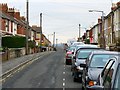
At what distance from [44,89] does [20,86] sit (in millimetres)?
1540

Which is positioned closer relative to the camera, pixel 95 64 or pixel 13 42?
pixel 95 64

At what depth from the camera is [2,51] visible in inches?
1602

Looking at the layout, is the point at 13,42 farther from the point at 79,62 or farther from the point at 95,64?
the point at 95,64

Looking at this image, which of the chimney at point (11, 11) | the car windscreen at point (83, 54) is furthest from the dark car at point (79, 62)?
the chimney at point (11, 11)

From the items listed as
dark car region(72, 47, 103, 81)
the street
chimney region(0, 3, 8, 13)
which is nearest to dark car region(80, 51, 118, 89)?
the street

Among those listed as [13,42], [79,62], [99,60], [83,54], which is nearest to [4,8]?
[13,42]

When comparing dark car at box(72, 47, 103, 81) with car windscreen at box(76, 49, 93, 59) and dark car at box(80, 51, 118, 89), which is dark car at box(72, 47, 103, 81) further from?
dark car at box(80, 51, 118, 89)

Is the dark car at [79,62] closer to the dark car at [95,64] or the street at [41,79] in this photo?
the street at [41,79]

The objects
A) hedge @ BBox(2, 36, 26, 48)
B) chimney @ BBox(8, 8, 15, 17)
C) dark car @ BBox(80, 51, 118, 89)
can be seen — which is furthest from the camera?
chimney @ BBox(8, 8, 15, 17)

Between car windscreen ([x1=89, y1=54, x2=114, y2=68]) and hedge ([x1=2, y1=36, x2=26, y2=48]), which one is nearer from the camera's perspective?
car windscreen ([x1=89, y1=54, x2=114, y2=68])

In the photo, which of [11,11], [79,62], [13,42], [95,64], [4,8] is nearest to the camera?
[95,64]

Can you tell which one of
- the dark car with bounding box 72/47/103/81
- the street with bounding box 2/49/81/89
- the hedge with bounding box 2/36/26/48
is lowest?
the street with bounding box 2/49/81/89

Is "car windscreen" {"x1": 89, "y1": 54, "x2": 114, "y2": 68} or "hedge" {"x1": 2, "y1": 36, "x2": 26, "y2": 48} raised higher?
"hedge" {"x1": 2, "y1": 36, "x2": 26, "y2": 48}

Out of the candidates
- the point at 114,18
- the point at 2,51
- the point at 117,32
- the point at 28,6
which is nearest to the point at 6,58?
the point at 2,51
